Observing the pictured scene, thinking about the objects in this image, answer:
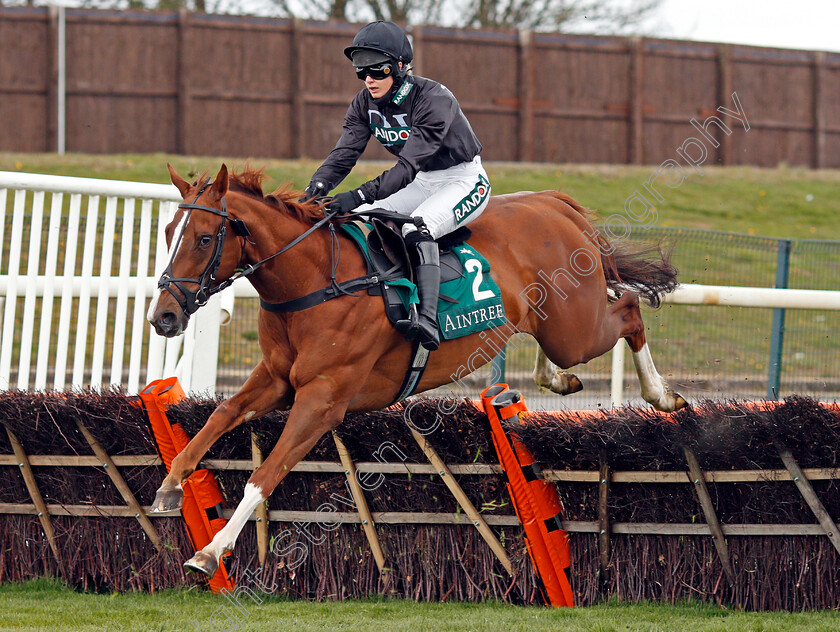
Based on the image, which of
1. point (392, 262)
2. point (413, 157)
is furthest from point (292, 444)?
point (413, 157)

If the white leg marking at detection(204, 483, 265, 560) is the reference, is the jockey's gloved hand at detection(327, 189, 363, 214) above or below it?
above

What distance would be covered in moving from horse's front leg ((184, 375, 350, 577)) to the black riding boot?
431mm

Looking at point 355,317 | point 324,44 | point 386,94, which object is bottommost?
point 355,317

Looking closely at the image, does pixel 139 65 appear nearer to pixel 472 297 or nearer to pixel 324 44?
pixel 324 44

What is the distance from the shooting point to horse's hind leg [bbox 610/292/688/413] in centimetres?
560

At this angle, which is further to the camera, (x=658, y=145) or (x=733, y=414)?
(x=658, y=145)

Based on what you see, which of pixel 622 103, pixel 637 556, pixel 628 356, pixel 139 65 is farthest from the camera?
pixel 622 103

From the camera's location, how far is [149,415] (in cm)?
468

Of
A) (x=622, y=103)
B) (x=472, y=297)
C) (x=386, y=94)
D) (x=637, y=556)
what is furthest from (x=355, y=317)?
(x=622, y=103)

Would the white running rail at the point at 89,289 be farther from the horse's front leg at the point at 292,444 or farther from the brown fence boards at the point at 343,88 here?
the brown fence boards at the point at 343,88

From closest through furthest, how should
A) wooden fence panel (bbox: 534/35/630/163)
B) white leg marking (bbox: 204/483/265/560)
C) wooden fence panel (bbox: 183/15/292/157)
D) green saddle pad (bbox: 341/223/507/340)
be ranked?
white leg marking (bbox: 204/483/265/560) → green saddle pad (bbox: 341/223/507/340) → wooden fence panel (bbox: 183/15/292/157) → wooden fence panel (bbox: 534/35/630/163)

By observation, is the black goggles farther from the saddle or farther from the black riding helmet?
the saddle

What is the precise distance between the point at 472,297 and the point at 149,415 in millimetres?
1636

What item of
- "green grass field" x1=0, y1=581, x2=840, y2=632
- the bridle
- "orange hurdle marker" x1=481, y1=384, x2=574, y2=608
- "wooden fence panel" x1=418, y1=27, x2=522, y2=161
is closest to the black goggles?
the bridle
